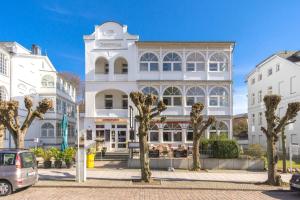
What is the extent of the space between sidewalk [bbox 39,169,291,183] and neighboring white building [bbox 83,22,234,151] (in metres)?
14.2

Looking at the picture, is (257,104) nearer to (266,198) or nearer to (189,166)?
(189,166)

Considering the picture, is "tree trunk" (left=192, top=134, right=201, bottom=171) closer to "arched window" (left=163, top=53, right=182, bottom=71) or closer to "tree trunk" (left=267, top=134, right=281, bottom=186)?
"tree trunk" (left=267, top=134, right=281, bottom=186)

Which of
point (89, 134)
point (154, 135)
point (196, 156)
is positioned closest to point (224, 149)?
point (196, 156)

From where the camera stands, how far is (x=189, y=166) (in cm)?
1969

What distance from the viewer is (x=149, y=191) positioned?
1272 cm

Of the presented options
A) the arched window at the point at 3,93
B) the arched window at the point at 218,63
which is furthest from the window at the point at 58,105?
the arched window at the point at 218,63

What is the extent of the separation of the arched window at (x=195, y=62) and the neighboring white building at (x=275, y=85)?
8.10 meters

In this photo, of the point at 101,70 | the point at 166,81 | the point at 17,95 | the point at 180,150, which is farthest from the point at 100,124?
the point at 180,150

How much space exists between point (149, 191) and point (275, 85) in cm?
3019

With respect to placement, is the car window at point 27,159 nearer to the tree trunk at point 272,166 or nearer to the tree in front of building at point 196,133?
the tree in front of building at point 196,133

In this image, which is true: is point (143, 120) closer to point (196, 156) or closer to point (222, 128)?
point (196, 156)

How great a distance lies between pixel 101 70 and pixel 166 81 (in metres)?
7.14

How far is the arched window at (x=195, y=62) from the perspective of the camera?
32.9m

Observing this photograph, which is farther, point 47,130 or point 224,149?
point 47,130
